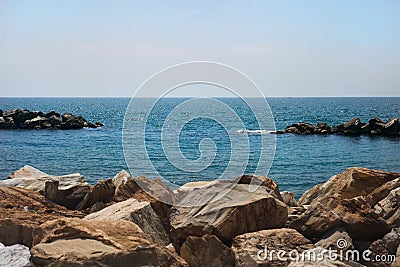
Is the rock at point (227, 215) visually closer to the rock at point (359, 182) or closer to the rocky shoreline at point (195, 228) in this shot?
the rocky shoreline at point (195, 228)

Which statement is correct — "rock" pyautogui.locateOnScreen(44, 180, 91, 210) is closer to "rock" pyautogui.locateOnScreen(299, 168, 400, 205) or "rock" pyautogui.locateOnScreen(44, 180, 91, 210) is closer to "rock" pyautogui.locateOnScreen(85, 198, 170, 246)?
"rock" pyautogui.locateOnScreen(85, 198, 170, 246)

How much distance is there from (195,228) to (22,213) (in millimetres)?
3177

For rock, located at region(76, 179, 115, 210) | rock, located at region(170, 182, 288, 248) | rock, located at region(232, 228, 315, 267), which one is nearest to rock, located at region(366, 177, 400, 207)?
rock, located at region(170, 182, 288, 248)

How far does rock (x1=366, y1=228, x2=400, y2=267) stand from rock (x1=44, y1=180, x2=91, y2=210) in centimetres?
593

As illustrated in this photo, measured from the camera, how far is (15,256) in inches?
244

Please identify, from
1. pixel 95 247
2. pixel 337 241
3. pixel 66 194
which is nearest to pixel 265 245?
pixel 337 241

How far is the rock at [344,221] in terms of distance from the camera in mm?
7113

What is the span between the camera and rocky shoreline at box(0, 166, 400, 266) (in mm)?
5996

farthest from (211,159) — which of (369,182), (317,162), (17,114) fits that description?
(17,114)

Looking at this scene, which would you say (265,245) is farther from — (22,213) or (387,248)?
(22,213)

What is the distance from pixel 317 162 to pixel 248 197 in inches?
1076

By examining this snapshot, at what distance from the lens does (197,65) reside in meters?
8.88

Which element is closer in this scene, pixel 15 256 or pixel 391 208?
pixel 15 256

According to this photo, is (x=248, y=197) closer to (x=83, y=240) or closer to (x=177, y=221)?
(x=177, y=221)
